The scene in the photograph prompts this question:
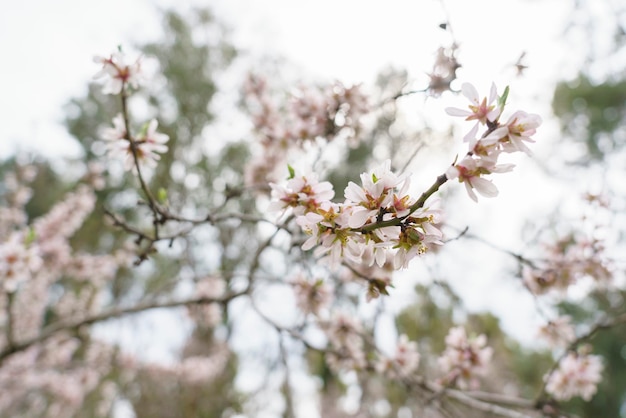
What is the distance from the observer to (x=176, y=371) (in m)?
6.60

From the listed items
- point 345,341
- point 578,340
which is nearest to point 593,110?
point 578,340

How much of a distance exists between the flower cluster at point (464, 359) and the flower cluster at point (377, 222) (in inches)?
58.2

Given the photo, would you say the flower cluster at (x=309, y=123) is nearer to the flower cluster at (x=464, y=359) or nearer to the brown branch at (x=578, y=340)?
the flower cluster at (x=464, y=359)

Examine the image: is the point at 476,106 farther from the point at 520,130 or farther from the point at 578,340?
the point at 578,340

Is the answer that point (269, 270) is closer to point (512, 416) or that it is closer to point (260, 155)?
point (260, 155)

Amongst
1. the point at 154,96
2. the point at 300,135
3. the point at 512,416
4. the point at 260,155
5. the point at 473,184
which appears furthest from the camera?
the point at 154,96

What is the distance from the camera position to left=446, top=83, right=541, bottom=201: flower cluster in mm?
966

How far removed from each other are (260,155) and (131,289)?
8.20 m

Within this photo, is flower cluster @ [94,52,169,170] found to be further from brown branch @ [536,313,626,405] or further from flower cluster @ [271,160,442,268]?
brown branch @ [536,313,626,405]

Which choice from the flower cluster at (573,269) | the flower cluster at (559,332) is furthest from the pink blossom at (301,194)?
the flower cluster at (559,332)

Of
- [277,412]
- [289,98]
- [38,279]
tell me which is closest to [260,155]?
[289,98]

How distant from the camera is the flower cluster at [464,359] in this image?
227 cm

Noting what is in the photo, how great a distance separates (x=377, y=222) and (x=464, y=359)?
166cm

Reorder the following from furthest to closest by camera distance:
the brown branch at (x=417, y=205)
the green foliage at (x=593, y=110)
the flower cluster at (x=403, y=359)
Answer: the green foliage at (x=593, y=110) → the flower cluster at (x=403, y=359) → the brown branch at (x=417, y=205)
